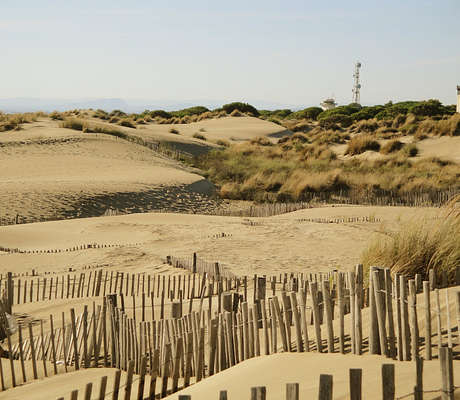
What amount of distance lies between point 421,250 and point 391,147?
2652 centimetres

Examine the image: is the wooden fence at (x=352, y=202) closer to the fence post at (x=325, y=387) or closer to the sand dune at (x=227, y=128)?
the sand dune at (x=227, y=128)

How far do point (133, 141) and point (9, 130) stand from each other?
636 centimetres

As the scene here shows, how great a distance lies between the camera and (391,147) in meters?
33.8

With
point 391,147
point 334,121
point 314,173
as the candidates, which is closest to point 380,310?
point 314,173

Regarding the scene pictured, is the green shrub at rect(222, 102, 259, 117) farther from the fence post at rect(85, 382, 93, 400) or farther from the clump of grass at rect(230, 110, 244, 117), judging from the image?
the fence post at rect(85, 382, 93, 400)

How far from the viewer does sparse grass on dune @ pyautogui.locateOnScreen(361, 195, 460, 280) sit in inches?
313

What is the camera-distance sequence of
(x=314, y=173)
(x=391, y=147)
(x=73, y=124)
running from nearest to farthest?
(x=314, y=173) < (x=391, y=147) < (x=73, y=124)

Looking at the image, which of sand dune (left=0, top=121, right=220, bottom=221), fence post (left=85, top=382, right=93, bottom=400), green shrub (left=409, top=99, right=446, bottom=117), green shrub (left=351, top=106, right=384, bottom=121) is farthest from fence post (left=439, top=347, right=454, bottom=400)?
green shrub (left=351, top=106, right=384, bottom=121)

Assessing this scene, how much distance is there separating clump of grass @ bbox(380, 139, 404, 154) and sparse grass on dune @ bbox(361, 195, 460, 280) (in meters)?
25.6

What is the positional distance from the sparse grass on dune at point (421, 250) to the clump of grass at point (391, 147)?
25.6 meters

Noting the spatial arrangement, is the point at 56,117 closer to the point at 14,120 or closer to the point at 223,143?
the point at 14,120

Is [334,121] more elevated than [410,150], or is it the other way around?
[334,121]

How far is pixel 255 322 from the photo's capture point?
5875 mm

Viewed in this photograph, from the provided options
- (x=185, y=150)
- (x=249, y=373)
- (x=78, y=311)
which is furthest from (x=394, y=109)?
(x=249, y=373)
